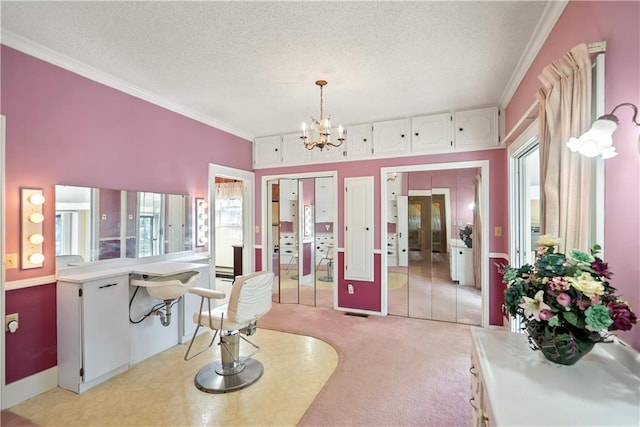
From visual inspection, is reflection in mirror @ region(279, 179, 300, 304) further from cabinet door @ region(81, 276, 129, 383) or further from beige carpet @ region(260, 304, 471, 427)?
cabinet door @ region(81, 276, 129, 383)

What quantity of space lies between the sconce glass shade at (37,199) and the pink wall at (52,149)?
0.08 meters

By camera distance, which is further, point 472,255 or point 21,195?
point 472,255

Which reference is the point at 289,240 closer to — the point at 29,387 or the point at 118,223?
the point at 118,223

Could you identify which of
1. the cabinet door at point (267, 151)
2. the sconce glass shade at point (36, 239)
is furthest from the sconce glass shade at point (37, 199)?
the cabinet door at point (267, 151)

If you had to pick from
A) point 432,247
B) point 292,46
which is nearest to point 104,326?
point 292,46

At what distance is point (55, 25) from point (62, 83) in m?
0.57

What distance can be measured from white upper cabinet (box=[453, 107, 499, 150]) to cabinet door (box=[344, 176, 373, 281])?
49.7 inches

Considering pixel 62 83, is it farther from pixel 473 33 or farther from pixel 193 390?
pixel 473 33

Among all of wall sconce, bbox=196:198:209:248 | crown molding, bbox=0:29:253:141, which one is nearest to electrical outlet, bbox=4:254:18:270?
crown molding, bbox=0:29:253:141

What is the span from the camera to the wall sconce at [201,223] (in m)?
3.88

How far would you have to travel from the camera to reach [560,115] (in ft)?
5.51

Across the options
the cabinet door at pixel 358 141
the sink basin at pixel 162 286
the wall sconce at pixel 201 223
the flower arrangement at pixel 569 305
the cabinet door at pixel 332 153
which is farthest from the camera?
the cabinet door at pixel 332 153

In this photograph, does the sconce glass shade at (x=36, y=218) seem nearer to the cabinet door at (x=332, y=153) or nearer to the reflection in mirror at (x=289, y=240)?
the reflection in mirror at (x=289, y=240)

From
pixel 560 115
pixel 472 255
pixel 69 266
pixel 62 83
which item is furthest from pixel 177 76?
pixel 472 255
